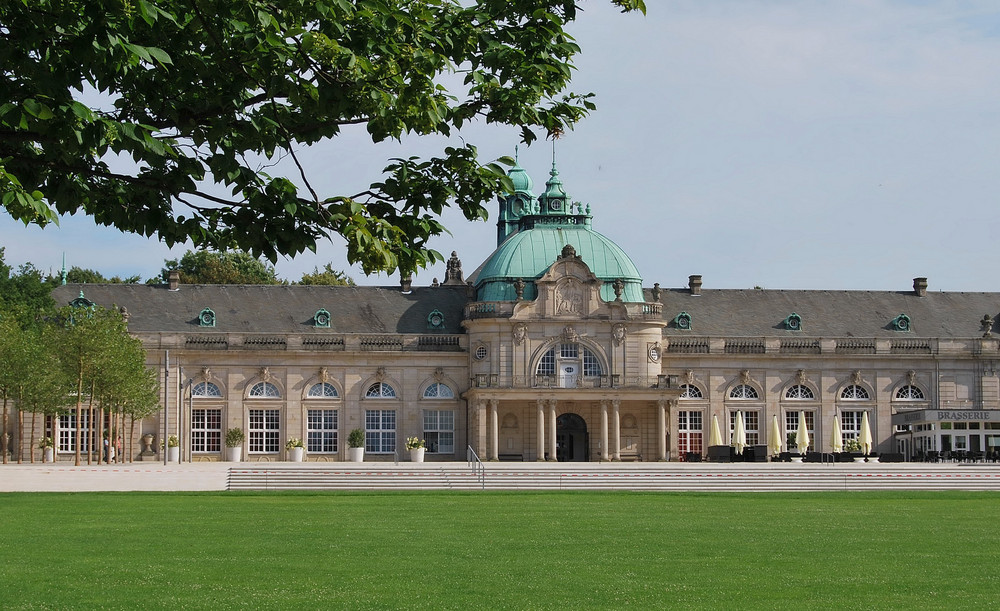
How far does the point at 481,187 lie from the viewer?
1091 cm

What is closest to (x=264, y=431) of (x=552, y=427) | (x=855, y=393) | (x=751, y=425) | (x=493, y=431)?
(x=493, y=431)

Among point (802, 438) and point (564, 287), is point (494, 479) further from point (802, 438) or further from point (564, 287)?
point (802, 438)

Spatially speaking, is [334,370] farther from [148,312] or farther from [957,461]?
[957,461]

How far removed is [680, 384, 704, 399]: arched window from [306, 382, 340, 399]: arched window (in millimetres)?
17857

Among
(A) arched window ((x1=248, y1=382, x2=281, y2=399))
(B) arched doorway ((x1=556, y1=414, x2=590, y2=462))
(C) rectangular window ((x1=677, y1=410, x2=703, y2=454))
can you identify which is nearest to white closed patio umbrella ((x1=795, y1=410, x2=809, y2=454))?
(C) rectangular window ((x1=677, y1=410, x2=703, y2=454))

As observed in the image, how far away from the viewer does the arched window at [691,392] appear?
238 ft

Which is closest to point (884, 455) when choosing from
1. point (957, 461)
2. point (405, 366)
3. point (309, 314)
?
point (957, 461)

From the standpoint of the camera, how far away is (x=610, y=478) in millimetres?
47844

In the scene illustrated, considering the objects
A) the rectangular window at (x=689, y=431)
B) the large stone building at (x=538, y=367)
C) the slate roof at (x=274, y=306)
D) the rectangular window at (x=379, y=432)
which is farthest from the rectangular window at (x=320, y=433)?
the rectangular window at (x=689, y=431)

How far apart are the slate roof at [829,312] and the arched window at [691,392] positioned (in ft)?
8.96

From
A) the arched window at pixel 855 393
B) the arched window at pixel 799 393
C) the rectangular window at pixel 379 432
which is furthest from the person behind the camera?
the arched window at pixel 855 393

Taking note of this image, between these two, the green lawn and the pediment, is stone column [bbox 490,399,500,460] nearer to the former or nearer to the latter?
the pediment

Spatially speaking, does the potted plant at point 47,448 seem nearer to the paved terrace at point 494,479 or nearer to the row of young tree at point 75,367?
the row of young tree at point 75,367

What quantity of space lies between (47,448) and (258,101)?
60304 millimetres
